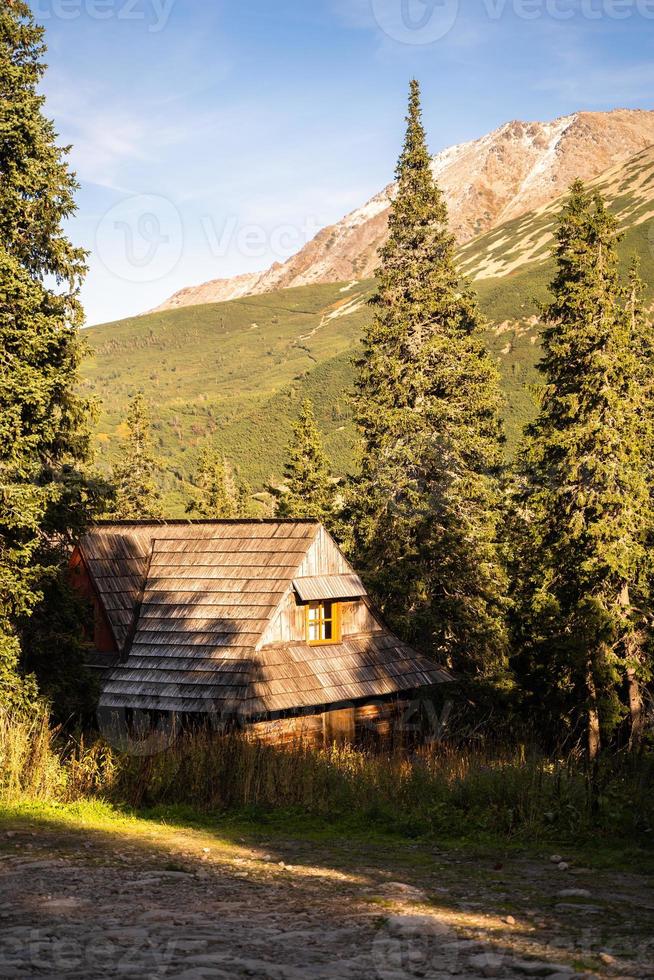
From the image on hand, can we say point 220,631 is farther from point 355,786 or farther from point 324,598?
point 355,786

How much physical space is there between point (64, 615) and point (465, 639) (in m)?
15.6

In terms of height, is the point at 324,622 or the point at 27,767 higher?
the point at 324,622

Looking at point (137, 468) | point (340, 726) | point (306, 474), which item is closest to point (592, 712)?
point (340, 726)

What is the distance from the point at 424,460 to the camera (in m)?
29.5

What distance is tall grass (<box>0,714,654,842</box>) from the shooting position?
989cm

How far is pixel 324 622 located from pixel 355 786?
1099 cm

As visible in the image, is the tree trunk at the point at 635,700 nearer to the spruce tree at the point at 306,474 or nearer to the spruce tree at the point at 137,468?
the spruce tree at the point at 306,474

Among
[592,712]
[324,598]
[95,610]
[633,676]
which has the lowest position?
[592,712]

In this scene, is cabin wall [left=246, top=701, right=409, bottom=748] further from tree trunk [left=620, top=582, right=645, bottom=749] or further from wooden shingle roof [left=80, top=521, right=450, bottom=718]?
tree trunk [left=620, top=582, right=645, bottom=749]

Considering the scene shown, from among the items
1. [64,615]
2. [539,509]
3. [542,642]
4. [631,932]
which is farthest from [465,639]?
[631,932]

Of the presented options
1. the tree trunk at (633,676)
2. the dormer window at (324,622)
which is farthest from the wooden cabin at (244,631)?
the tree trunk at (633,676)

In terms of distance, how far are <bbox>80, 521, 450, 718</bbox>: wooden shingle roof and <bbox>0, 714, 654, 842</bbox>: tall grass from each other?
23.7ft

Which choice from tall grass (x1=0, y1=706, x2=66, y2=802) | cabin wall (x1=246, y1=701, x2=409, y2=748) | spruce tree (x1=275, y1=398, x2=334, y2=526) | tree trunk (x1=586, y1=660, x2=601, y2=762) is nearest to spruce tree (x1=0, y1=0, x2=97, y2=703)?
tall grass (x1=0, y1=706, x2=66, y2=802)

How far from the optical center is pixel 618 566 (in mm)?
25156
